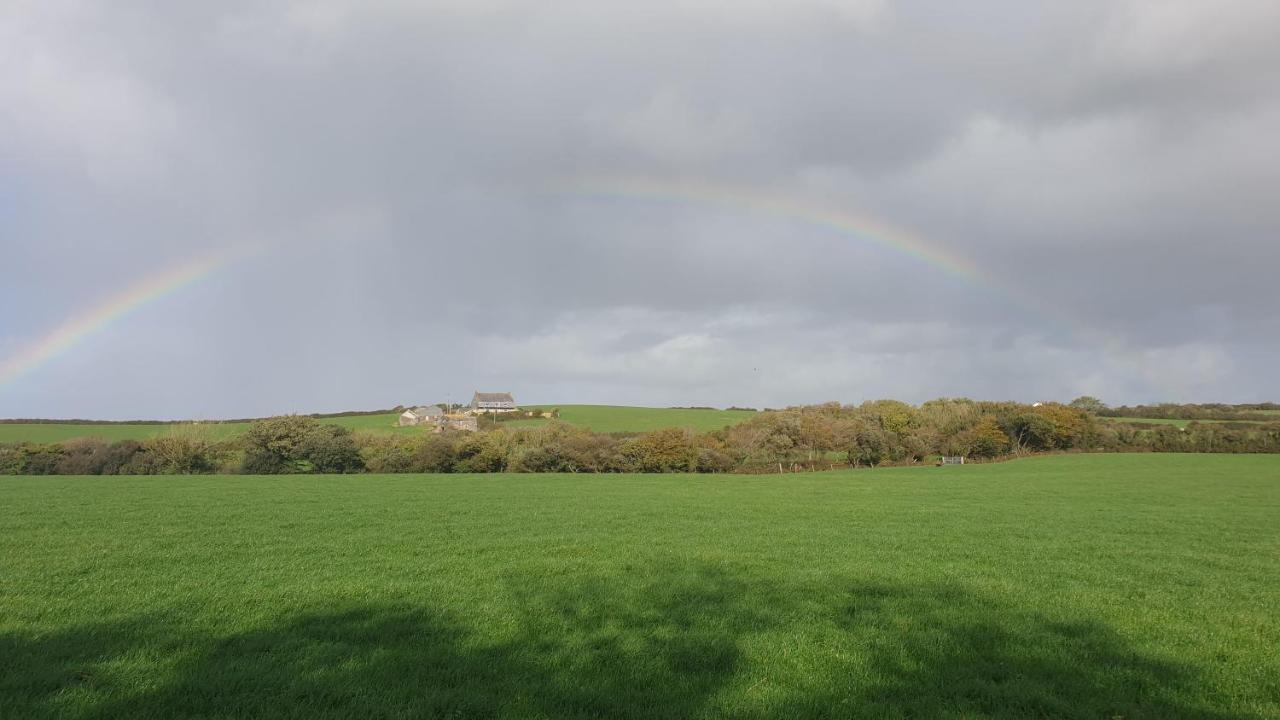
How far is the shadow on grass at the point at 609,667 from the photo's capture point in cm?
638

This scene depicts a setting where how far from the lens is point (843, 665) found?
766 centimetres

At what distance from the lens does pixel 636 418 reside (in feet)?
376

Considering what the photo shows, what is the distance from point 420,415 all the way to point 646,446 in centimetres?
6694

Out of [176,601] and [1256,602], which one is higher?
[176,601]

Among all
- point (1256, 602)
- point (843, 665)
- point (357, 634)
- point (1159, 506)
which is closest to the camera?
point (843, 665)

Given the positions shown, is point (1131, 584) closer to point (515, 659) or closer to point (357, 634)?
point (515, 659)

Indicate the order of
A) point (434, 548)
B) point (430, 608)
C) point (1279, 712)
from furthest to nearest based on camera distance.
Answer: point (434, 548) → point (430, 608) → point (1279, 712)

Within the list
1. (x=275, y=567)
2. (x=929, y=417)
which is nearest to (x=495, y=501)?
(x=275, y=567)

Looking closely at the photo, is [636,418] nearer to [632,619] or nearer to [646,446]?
[646,446]

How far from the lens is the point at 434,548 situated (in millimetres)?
16375

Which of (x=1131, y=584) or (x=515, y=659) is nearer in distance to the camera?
(x=515, y=659)

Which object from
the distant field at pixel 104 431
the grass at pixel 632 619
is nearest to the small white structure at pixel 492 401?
the distant field at pixel 104 431

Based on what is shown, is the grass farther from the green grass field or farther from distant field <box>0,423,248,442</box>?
the green grass field

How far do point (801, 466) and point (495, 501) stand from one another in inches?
2110
